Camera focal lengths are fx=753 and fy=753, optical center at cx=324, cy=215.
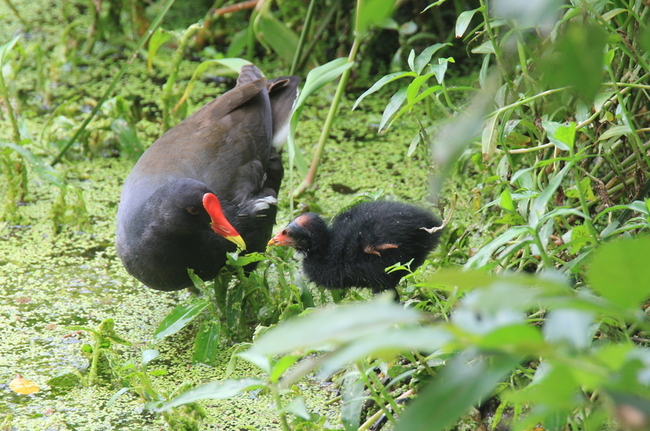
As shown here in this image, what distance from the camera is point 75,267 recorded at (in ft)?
9.52

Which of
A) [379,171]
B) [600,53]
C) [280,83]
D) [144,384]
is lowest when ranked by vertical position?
[379,171]

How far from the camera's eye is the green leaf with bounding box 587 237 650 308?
1.75 feet

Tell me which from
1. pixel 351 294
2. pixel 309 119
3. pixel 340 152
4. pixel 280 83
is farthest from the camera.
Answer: pixel 309 119

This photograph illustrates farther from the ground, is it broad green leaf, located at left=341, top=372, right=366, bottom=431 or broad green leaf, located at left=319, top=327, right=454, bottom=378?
broad green leaf, located at left=319, top=327, right=454, bottom=378

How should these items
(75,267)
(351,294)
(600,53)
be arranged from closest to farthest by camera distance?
(600,53) → (351,294) → (75,267)

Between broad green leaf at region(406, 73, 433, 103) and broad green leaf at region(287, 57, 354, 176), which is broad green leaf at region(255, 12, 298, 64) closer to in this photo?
broad green leaf at region(287, 57, 354, 176)

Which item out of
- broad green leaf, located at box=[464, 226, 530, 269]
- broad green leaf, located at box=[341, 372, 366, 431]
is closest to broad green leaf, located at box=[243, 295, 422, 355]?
broad green leaf, located at box=[464, 226, 530, 269]

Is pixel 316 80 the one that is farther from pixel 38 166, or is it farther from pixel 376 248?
pixel 38 166

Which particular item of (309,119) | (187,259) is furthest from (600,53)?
(309,119)

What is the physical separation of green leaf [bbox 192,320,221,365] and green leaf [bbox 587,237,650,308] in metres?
1.85

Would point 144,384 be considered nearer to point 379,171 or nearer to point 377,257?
point 377,257

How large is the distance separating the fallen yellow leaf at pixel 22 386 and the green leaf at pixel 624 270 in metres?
1.99

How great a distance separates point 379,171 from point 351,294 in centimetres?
103

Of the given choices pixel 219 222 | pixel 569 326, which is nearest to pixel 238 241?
pixel 219 222
